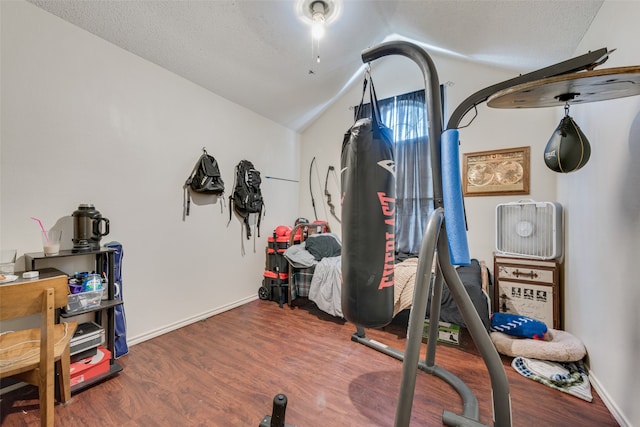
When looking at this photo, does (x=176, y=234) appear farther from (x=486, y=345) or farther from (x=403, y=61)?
(x=403, y=61)

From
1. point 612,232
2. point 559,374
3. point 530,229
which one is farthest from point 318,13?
point 559,374

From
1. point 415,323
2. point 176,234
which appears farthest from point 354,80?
point 415,323

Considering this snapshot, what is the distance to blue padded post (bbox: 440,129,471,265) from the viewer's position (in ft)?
3.78

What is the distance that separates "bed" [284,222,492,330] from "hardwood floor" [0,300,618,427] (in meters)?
0.37

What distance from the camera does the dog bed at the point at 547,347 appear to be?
188 centimetres

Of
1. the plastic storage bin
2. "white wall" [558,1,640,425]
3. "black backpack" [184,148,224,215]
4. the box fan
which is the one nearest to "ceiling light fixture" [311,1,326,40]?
"black backpack" [184,148,224,215]

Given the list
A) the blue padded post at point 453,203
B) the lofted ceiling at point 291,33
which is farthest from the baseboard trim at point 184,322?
the blue padded post at point 453,203

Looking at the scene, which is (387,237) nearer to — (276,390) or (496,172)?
(276,390)

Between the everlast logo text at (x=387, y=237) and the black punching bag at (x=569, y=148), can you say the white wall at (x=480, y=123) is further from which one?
the everlast logo text at (x=387, y=237)

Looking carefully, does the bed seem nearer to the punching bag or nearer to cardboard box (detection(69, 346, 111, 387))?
the punching bag

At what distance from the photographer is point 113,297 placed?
198 cm

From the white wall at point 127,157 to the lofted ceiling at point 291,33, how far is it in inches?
8.1

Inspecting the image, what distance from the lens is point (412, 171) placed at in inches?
139

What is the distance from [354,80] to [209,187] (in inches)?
103
